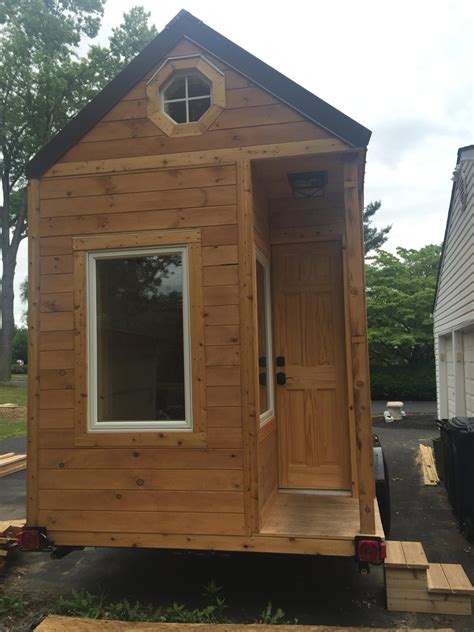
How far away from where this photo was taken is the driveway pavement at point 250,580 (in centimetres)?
→ 339

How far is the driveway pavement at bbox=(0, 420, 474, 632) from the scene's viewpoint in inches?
133

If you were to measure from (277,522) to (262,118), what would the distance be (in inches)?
108

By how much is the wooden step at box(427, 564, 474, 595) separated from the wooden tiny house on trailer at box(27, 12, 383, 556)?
529 mm

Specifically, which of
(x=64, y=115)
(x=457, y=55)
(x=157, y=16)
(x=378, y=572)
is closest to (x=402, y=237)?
(x=157, y=16)

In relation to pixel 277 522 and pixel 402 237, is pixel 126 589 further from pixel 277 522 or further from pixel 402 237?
pixel 402 237

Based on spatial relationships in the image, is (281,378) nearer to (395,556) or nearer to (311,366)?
(311,366)

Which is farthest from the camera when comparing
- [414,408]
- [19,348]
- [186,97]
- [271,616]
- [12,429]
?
[19,348]

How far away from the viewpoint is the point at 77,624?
3107 millimetres

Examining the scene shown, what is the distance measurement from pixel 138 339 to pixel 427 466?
618 centimetres

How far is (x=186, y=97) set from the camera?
3756 mm

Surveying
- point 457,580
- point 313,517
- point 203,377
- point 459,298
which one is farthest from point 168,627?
point 459,298

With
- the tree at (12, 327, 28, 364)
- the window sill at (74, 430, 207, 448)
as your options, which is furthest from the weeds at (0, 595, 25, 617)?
the tree at (12, 327, 28, 364)

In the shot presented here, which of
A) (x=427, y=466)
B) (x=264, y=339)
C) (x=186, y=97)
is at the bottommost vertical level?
(x=427, y=466)

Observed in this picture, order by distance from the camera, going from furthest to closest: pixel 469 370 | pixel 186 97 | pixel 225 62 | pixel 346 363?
pixel 469 370 < pixel 346 363 < pixel 186 97 < pixel 225 62
